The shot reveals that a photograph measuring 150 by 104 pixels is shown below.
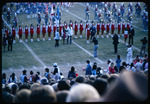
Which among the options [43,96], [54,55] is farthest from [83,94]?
[54,55]

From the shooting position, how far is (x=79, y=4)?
37.7 m

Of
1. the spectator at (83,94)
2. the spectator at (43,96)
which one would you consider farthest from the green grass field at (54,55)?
the spectator at (83,94)

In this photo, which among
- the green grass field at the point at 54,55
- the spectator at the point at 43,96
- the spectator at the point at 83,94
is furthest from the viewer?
the green grass field at the point at 54,55

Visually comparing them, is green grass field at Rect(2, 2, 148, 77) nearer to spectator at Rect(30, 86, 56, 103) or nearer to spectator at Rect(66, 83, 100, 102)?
spectator at Rect(30, 86, 56, 103)

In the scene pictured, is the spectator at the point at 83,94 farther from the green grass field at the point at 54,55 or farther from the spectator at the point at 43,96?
the green grass field at the point at 54,55

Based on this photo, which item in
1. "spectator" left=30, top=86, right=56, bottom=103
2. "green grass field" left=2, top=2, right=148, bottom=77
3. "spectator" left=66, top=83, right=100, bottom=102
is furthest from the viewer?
"green grass field" left=2, top=2, right=148, bottom=77

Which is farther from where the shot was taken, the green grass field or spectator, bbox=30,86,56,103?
the green grass field

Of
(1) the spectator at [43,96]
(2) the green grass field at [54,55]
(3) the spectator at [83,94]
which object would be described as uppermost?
(3) the spectator at [83,94]

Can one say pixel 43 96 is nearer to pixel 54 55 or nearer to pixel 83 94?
pixel 83 94

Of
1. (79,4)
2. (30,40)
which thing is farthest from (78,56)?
(79,4)

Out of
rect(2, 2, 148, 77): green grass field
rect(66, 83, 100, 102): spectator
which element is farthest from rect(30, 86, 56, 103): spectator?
rect(2, 2, 148, 77): green grass field

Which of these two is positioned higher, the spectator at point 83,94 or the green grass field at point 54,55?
the spectator at point 83,94

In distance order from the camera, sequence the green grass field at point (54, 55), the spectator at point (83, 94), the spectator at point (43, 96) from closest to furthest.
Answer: the spectator at point (83, 94), the spectator at point (43, 96), the green grass field at point (54, 55)

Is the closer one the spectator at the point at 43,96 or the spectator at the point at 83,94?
the spectator at the point at 83,94
